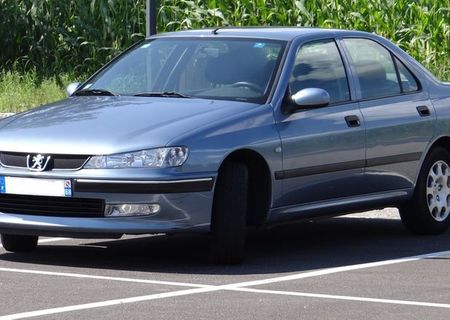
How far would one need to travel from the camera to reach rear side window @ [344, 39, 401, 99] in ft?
37.1

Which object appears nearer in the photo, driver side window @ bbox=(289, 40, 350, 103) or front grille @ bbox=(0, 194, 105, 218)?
front grille @ bbox=(0, 194, 105, 218)

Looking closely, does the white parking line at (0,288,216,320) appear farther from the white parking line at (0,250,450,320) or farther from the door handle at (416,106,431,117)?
the door handle at (416,106,431,117)

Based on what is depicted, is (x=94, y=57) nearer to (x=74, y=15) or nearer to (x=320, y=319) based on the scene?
(x=74, y=15)

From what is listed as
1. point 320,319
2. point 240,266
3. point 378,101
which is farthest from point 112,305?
point 378,101

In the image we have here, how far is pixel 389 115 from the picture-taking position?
11266 mm

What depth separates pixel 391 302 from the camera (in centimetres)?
848

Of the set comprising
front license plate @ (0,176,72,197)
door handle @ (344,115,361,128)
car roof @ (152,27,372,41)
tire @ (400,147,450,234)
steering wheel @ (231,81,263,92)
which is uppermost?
car roof @ (152,27,372,41)

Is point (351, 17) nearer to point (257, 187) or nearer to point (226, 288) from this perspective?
point (257, 187)

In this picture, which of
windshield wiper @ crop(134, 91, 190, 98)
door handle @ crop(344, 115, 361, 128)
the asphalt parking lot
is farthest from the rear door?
windshield wiper @ crop(134, 91, 190, 98)

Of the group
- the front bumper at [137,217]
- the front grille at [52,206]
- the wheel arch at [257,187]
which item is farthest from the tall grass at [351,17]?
the front grille at [52,206]

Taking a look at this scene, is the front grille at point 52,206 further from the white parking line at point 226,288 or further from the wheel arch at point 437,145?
the wheel arch at point 437,145

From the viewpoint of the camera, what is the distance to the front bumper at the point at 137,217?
9.50 m

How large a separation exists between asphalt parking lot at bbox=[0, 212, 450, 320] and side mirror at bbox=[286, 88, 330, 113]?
103 cm

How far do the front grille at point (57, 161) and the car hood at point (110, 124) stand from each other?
4 cm
